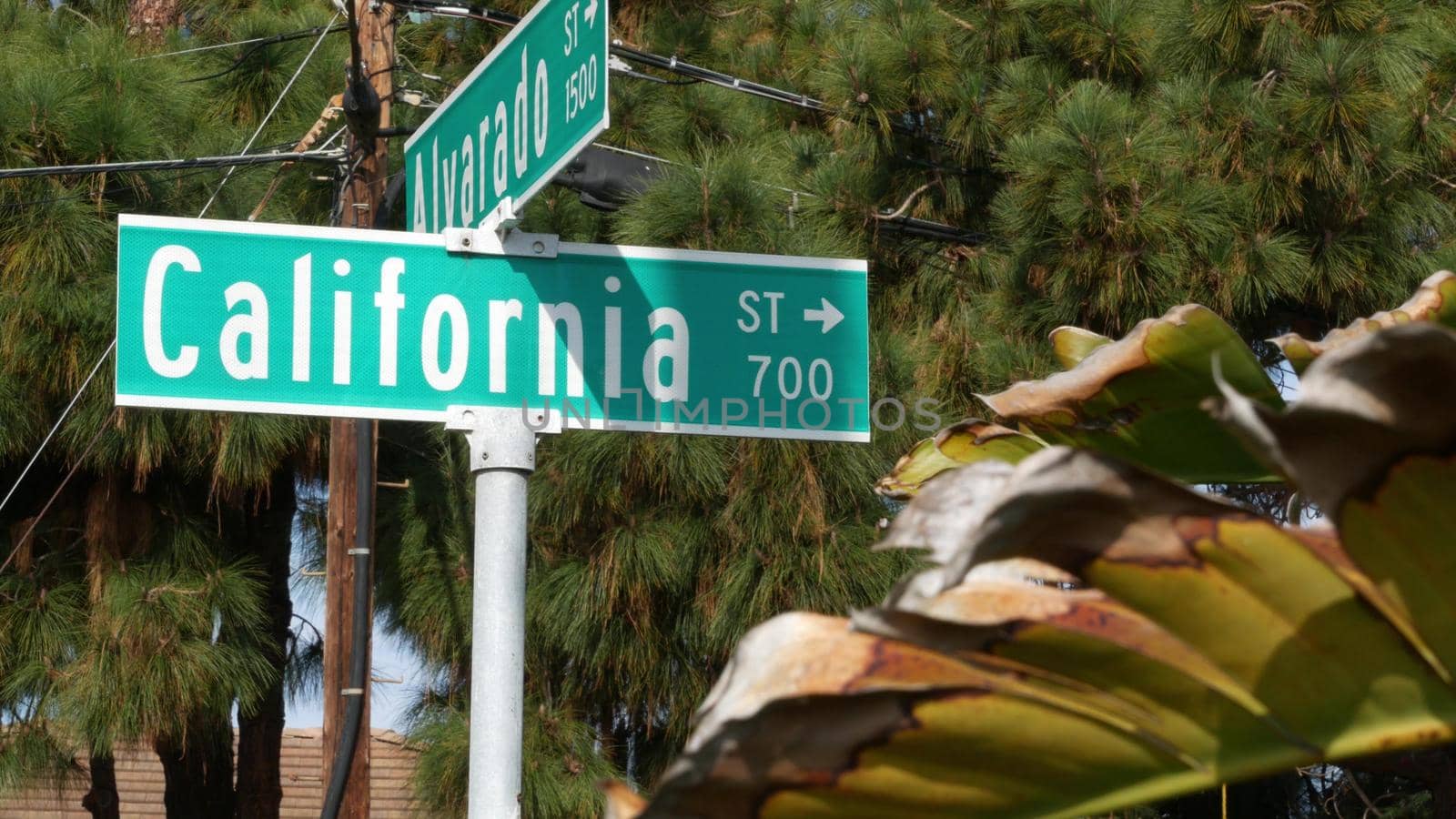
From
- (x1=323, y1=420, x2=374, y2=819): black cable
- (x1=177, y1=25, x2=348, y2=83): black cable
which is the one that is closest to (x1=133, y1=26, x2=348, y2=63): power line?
(x1=177, y1=25, x2=348, y2=83): black cable

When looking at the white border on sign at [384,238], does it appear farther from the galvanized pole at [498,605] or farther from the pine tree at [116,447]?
the pine tree at [116,447]

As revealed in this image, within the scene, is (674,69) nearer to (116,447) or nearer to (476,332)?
(116,447)

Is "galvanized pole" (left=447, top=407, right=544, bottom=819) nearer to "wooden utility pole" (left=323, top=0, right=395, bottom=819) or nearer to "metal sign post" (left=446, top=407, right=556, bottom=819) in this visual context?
"metal sign post" (left=446, top=407, right=556, bottom=819)

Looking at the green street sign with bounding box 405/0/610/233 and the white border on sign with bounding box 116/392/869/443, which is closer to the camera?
the green street sign with bounding box 405/0/610/233

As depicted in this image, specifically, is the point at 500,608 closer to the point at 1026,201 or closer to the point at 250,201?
the point at 1026,201

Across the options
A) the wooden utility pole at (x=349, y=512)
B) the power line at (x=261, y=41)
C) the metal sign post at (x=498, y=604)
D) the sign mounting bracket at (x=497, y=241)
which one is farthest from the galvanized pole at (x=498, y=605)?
the power line at (x=261, y=41)

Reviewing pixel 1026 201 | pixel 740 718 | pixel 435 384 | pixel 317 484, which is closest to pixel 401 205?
pixel 317 484

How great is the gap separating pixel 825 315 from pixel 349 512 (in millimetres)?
3240

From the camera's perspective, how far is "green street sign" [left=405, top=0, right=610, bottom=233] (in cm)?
160

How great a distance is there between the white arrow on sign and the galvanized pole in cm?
38

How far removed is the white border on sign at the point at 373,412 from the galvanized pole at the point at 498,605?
42 mm

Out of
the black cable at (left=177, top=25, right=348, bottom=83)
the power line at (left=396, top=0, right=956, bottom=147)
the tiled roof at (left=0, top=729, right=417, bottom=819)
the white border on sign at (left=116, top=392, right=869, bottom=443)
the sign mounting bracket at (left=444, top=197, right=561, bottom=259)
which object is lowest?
the tiled roof at (left=0, top=729, right=417, bottom=819)

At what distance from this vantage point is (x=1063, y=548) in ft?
1.94

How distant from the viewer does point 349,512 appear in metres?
4.81
